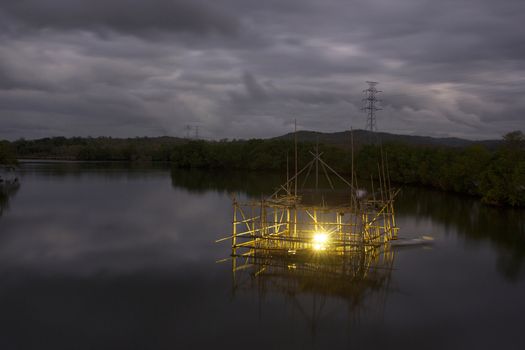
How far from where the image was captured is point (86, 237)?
836 inches

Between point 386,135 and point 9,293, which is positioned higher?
point 386,135

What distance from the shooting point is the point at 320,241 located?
16141 millimetres

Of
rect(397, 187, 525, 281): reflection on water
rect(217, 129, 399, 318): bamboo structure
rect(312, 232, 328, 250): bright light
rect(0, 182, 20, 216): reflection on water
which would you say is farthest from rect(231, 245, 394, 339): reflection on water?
rect(0, 182, 20, 216): reflection on water

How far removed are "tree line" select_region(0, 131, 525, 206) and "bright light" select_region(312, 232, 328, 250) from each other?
18.5 meters

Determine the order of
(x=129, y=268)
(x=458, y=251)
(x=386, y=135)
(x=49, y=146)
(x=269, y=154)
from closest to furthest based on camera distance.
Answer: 1. (x=129, y=268)
2. (x=458, y=251)
3. (x=269, y=154)
4. (x=386, y=135)
5. (x=49, y=146)

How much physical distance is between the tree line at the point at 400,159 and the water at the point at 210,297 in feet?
30.4

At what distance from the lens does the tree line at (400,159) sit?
3275 cm

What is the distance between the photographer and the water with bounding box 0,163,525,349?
10.9 meters

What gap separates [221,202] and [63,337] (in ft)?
77.3

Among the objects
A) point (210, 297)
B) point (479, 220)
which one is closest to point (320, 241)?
point (210, 297)

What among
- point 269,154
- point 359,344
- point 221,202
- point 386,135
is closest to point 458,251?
point 359,344

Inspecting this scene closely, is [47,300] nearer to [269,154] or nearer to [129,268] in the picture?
[129,268]

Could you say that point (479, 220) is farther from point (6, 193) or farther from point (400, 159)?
point (6, 193)

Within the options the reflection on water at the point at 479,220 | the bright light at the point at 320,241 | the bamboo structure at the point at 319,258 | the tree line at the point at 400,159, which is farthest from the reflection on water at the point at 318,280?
the tree line at the point at 400,159
